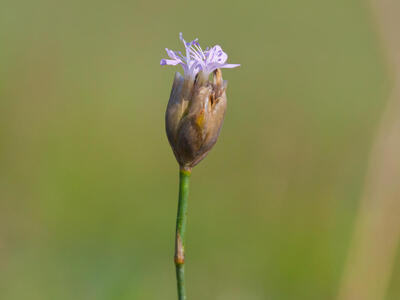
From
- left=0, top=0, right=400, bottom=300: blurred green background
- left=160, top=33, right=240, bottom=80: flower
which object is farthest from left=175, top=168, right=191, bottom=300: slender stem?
left=0, top=0, right=400, bottom=300: blurred green background

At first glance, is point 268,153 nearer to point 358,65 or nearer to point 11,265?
point 11,265

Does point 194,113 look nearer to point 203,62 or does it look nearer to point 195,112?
point 195,112

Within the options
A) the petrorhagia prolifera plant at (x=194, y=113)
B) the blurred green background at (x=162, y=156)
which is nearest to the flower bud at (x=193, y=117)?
the petrorhagia prolifera plant at (x=194, y=113)

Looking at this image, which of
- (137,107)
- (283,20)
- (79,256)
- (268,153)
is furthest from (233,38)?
(79,256)

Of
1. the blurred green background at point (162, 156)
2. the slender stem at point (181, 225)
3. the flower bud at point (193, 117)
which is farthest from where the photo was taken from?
the blurred green background at point (162, 156)

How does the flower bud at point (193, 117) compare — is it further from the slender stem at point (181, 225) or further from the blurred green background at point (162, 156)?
the blurred green background at point (162, 156)

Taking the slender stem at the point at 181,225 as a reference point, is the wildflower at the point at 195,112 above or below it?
above

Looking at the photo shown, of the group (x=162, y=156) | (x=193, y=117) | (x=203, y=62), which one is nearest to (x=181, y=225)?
(x=193, y=117)
